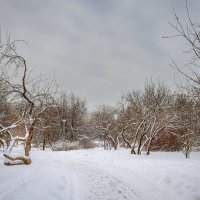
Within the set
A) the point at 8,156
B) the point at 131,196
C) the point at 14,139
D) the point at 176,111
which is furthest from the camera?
the point at 176,111

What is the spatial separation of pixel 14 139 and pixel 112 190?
392 inches

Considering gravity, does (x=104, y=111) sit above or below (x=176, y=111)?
above

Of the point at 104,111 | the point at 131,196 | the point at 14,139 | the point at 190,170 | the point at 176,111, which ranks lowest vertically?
the point at 131,196

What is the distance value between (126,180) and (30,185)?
4197mm

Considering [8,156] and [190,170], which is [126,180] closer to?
[190,170]

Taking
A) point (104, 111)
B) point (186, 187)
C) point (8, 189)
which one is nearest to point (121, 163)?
point (186, 187)

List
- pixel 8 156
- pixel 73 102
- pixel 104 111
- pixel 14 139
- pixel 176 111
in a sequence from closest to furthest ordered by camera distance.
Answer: pixel 8 156, pixel 14 139, pixel 176 111, pixel 104 111, pixel 73 102

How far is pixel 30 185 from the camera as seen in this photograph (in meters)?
9.55

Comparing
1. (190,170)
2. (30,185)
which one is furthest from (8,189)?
(190,170)

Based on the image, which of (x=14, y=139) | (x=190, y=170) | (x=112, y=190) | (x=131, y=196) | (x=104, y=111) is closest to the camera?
(x=131, y=196)

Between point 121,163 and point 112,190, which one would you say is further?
point 121,163

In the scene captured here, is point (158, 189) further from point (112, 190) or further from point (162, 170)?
point (162, 170)

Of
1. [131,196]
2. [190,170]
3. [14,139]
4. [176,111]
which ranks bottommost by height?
[131,196]

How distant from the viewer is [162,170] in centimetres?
1191
